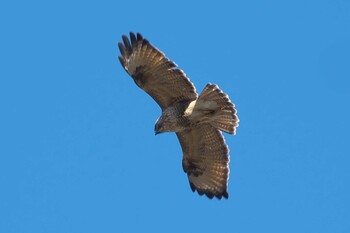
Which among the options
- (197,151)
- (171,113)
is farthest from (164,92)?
(197,151)

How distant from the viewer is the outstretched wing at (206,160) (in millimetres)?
14859

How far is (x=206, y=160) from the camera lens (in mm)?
15266

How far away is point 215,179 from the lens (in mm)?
15305

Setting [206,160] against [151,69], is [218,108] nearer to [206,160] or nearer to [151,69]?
[151,69]

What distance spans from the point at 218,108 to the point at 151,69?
3.73 ft

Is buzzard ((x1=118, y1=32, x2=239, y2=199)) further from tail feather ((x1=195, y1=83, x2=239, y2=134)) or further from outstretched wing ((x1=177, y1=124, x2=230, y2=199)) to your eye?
outstretched wing ((x1=177, y1=124, x2=230, y2=199))

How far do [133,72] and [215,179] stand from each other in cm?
234

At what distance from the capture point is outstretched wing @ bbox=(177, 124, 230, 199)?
14859 millimetres

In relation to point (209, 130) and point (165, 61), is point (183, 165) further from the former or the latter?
point (165, 61)

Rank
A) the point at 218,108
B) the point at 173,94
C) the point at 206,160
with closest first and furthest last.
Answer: the point at 218,108
the point at 173,94
the point at 206,160

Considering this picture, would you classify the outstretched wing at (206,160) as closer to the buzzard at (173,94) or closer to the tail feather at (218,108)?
the buzzard at (173,94)

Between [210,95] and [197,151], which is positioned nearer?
[210,95]

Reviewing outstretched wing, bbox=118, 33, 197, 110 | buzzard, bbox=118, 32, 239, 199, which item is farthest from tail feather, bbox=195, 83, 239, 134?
outstretched wing, bbox=118, 33, 197, 110

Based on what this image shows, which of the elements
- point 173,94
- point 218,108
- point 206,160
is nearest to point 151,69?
point 173,94
